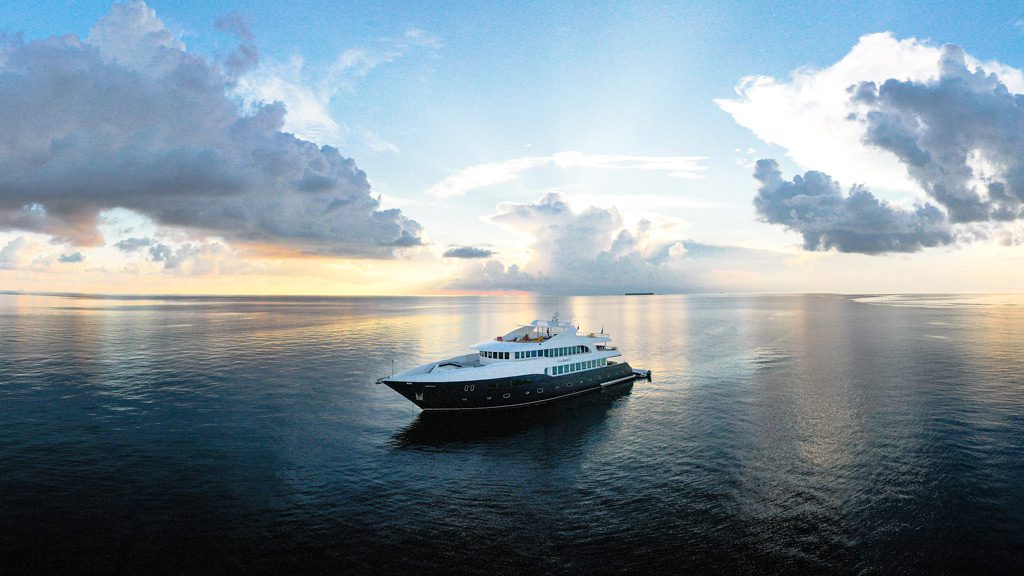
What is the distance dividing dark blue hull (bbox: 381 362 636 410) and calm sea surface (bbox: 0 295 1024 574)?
7.25 feet

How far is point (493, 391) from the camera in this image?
60.6 metres

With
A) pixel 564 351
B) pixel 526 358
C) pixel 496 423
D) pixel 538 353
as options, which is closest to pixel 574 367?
pixel 564 351

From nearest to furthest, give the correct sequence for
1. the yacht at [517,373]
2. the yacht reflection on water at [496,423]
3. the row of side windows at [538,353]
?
the yacht reflection on water at [496,423]
the yacht at [517,373]
the row of side windows at [538,353]

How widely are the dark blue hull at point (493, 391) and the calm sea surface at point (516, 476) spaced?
7.25 ft

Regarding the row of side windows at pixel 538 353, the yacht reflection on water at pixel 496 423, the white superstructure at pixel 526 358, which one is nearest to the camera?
the yacht reflection on water at pixel 496 423

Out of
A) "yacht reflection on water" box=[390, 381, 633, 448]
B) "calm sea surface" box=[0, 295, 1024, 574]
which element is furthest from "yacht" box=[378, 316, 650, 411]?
"calm sea surface" box=[0, 295, 1024, 574]

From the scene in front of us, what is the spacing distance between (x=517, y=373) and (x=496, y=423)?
28.0ft

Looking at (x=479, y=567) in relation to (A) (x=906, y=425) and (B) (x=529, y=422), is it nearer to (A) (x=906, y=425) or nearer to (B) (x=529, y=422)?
(B) (x=529, y=422)

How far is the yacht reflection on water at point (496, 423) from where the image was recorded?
49.9 meters

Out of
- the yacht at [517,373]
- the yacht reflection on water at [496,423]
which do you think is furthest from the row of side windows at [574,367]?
the yacht reflection on water at [496,423]

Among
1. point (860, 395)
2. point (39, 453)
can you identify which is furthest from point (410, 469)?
point (860, 395)

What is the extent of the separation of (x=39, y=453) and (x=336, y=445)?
25364mm

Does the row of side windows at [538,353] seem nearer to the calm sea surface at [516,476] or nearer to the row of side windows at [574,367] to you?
the row of side windows at [574,367]

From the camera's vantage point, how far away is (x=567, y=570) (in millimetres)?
26781
